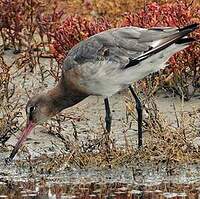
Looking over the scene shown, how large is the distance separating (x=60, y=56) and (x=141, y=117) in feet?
7.17

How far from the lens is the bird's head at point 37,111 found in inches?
403

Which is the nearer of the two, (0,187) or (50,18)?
(0,187)

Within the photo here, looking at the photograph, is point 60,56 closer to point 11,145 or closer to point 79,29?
point 79,29

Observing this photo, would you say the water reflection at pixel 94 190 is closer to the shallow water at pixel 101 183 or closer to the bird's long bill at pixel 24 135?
the shallow water at pixel 101 183

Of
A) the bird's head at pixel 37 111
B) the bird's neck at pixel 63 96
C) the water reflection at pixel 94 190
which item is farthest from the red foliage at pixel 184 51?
the water reflection at pixel 94 190

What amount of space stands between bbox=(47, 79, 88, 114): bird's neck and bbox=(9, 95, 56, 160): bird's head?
5 centimetres

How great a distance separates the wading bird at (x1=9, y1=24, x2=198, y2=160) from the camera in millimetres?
9836

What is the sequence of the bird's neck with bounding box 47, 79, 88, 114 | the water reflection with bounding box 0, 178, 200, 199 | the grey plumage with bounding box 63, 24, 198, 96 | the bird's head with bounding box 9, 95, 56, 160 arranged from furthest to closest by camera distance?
the bird's head with bounding box 9, 95, 56, 160
the bird's neck with bounding box 47, 79, 88, 114
the grey plumage with bounding box 63, 24, 198, 96
the water reflection with bounding box 0, 178, 200, 199

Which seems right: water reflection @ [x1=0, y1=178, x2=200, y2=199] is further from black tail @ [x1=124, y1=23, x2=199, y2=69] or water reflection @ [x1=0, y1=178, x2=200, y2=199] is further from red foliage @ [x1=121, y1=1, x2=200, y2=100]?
red foliage @ [x1=121, y1=1, x2=200, y2=100]

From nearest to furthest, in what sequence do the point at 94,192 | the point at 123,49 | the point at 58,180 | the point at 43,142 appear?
the point at 94,192, the point at 58,180, the point at 123,49, the point at 43,142

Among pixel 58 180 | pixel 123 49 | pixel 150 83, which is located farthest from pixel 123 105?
pixel 58 180

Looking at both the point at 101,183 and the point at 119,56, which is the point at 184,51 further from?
the point at 101,183

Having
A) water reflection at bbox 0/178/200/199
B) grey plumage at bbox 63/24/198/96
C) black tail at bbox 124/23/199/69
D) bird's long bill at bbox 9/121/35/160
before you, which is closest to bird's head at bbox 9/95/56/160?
bird's long bill at bbox 9/121/35/160

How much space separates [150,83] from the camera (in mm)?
11156
